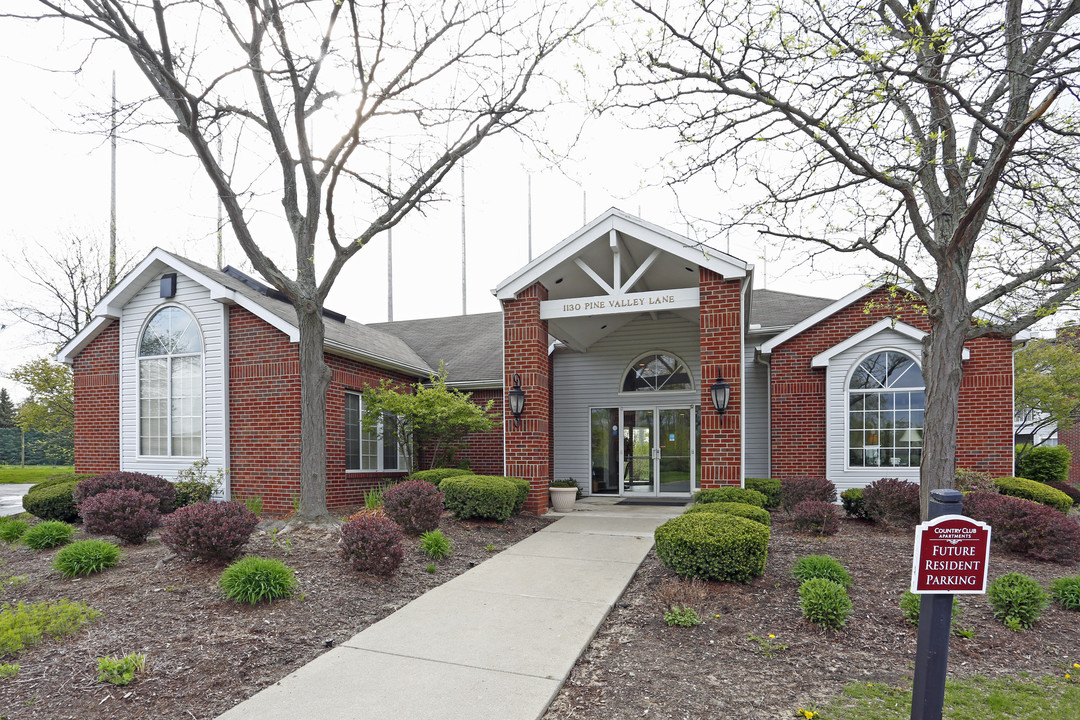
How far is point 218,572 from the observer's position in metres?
6.17

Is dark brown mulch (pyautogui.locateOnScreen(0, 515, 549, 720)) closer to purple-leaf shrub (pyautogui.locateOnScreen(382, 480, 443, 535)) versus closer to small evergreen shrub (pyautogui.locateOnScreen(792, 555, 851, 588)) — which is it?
purple-leaf shrub (pyautogui.locateOnScreen(382, 480, 443, 535))

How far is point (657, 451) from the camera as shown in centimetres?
1431

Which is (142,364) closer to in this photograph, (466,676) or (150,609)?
(150,609)

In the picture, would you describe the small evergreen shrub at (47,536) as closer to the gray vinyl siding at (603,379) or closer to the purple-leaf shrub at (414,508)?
the purple-leaf shrub at (414,508)

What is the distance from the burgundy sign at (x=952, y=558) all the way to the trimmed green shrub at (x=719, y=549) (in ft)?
10.8

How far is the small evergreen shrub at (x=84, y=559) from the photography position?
634 cm

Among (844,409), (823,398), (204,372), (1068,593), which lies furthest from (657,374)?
(204,372)

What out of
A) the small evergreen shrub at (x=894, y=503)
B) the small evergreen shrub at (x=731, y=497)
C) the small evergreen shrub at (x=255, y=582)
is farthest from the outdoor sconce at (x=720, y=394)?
the small evergreen shrub at (x=255, y=582)

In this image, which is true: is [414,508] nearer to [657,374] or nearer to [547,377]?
[547,377]

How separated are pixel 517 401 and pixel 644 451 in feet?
16.1

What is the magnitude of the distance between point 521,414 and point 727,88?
6575 mm

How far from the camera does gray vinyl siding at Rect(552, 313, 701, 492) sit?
14.2m

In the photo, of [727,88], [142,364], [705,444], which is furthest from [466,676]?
[142,364]

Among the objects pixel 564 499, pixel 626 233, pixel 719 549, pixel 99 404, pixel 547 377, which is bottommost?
pixel 564 499
